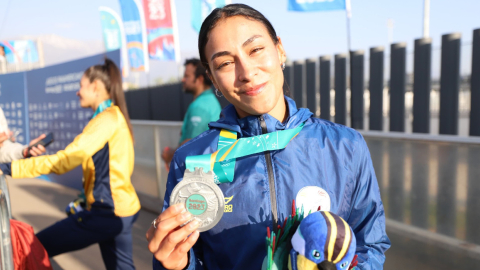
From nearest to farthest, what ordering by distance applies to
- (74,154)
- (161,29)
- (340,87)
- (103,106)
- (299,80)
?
(74,154), (103,106), (340,87), (299,80), (161,29)

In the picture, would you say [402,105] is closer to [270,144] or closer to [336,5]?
[336,5]

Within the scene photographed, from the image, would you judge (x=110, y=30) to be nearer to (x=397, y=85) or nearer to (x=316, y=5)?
(x=316, y=5)

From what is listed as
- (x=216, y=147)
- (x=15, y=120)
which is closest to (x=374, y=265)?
(x=216, y=147)

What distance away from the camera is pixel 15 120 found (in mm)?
8898

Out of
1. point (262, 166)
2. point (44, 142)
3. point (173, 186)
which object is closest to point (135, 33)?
point (44, 142)

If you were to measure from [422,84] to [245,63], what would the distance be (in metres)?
4.08

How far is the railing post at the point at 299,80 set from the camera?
20.3 feet

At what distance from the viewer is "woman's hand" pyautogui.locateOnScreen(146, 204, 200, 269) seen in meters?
1.03

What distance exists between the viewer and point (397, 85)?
4.87m

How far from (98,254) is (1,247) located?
268 cm

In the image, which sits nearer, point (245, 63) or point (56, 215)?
point (245, 63)

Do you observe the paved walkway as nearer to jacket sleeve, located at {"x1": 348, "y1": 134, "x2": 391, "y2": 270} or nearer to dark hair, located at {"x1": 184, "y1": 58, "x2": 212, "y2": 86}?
dark hair, located at {"x1": 184, "y1": 58, "x2": 212, "y2": 86}

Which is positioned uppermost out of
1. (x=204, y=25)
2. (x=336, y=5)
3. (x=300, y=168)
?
(x=336, y=5)

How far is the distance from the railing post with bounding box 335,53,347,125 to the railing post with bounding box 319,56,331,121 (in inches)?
5.6
